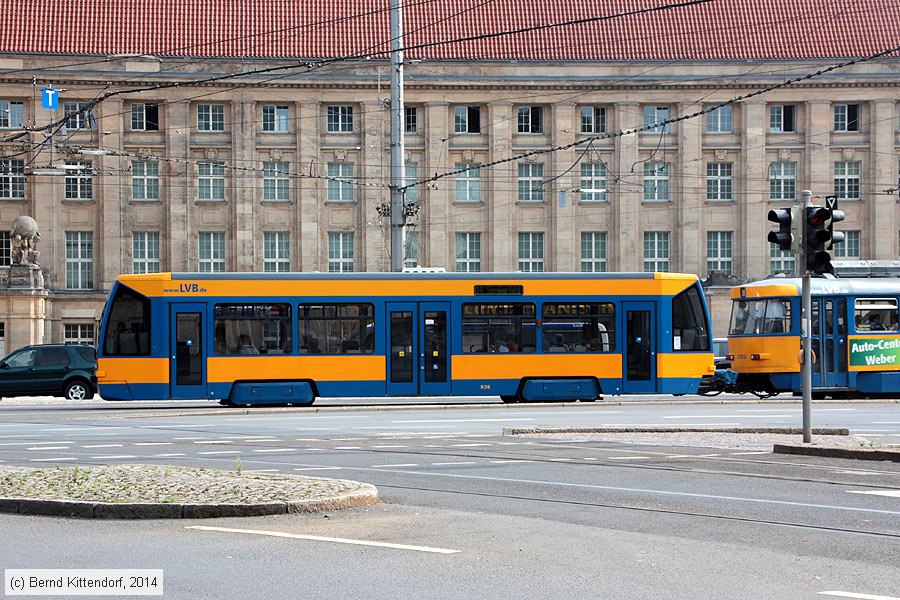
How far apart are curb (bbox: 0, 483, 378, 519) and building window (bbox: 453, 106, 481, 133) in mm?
50798

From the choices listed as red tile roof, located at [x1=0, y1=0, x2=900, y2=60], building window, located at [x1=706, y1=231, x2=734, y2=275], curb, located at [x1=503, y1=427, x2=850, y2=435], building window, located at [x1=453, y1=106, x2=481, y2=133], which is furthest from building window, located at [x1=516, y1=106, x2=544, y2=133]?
curb, located at [x1=503, y1=427, x2=850, y2=435]

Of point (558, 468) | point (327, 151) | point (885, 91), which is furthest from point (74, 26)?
point (558, 468)

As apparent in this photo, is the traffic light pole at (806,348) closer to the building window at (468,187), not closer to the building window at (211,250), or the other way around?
the building window at (468,187)

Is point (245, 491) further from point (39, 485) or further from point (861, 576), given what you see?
point (861, 576)

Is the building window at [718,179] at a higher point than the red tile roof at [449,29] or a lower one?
lower

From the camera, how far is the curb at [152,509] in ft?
38.9

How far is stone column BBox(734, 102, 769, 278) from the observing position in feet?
203

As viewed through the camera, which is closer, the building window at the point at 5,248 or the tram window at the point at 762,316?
the tram window at the point at 762,316

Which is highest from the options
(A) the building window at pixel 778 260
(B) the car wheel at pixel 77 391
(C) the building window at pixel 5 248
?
(C) the building window at pixel 5 248

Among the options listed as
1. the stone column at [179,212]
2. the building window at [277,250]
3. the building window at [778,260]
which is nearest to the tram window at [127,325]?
the stone column at [179,212]

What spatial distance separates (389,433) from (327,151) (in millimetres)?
39946

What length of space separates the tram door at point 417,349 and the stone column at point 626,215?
31.4 metres

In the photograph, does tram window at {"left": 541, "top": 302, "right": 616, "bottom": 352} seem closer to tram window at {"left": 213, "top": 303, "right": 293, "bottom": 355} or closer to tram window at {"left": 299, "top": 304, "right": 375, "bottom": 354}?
tram window at {"left": 299, "top": 304, "right": 375, "bottom": 354}

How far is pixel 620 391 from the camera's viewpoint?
32219 millimetres
